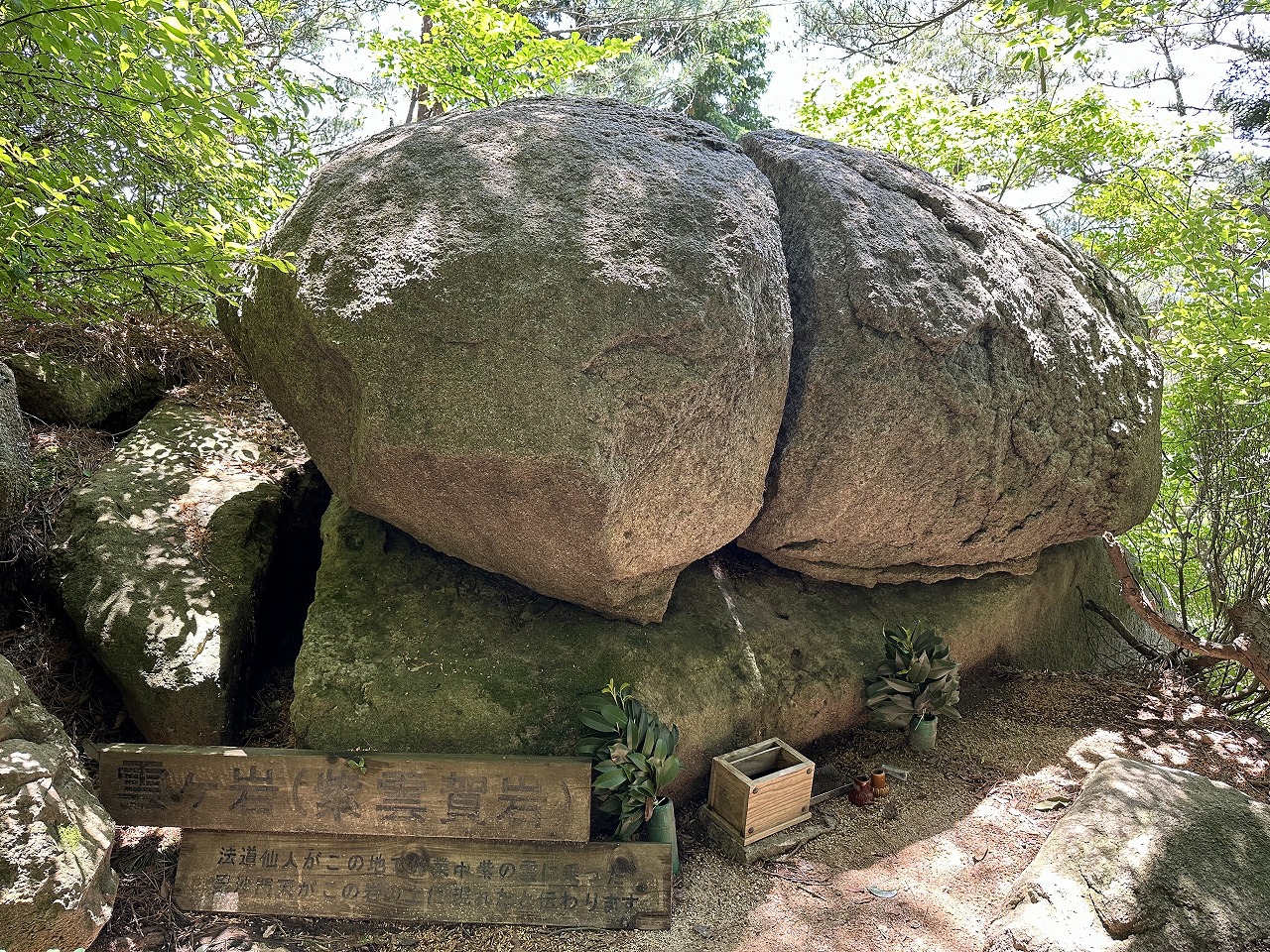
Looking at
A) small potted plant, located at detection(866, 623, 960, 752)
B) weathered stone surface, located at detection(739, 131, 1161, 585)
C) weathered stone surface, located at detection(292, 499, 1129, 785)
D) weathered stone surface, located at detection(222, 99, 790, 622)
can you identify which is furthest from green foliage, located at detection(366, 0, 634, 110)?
small potted plant, located at detection(866, 623, 960, 752)

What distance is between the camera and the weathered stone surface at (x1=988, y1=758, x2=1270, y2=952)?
2762mm

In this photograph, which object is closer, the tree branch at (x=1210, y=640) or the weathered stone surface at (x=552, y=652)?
the weathered stone surface at (x=552, y=652)

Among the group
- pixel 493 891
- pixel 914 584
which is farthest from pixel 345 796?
pixel 914 584

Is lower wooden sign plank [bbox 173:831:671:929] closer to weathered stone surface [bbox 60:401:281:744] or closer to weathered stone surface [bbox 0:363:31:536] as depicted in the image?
weathered stone surface [bbox 60:401:281:744]

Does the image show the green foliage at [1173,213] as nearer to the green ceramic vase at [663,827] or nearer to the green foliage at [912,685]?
the green foliage at [912,685]

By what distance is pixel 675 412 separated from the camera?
3277mm

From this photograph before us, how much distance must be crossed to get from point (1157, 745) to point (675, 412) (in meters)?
3.99

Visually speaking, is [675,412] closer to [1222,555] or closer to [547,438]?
[547,438]

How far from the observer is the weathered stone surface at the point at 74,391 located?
452 centimetres

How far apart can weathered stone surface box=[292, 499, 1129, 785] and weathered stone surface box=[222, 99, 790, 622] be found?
0.95 ft

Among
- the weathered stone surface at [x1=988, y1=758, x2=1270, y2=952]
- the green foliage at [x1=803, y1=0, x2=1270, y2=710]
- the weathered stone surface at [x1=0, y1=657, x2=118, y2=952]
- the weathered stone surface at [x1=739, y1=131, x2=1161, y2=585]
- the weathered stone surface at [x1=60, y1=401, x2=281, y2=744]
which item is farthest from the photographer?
the green foliage at [x1=803, y1=0, x2=1270, y2=710]

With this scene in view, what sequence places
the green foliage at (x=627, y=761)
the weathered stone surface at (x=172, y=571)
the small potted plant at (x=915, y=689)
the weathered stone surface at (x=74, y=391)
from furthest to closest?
the weathered stone surface at (x=74, y=391), the small potted plant at (x=915, y=689), the weathered stone surface at (x=172, y=571), the green foliage at (x=627, y=761)

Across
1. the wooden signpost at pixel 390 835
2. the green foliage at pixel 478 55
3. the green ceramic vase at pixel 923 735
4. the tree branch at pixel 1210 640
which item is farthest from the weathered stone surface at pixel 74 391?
the tree branch at pixel 1210 640

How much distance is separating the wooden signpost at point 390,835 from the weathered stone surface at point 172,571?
0.44 meters
